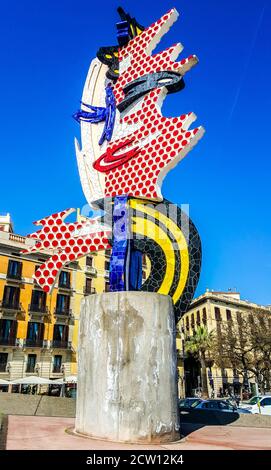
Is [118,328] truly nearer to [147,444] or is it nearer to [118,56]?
[147,444]

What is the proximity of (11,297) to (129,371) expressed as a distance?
27.5m

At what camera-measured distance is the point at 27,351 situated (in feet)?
108

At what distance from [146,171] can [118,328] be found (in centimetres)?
524

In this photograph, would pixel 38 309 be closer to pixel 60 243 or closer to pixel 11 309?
pixel 11 309

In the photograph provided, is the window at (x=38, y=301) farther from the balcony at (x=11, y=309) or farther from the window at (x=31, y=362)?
the window at (x=31, y=362)

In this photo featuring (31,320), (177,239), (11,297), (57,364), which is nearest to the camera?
(177,239)

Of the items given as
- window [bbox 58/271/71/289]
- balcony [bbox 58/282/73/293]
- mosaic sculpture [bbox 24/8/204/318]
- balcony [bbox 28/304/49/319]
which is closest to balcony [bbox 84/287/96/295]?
balcony [bbox 58/282/73/293]

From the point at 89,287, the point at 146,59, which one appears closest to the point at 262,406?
the point at 146,59

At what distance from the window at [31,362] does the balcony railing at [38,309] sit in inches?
143

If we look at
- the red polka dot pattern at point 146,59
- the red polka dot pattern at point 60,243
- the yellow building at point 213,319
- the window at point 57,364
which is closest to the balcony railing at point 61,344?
the window at point 57,364

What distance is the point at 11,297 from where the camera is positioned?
33.4 metres

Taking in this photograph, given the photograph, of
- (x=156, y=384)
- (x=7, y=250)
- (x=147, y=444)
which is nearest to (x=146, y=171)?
(x=156, y=384)

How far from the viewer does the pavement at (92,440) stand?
675 centimetres

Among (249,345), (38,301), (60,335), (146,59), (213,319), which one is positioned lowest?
(249,345)
